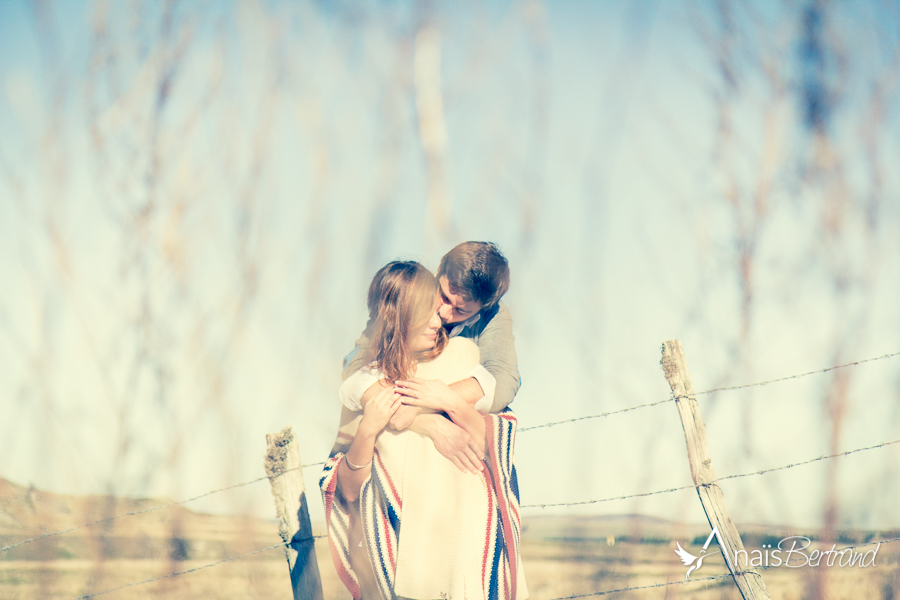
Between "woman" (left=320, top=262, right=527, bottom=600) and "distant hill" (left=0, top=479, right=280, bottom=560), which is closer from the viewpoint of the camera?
"woman" (left=320, top=262, right=527, bottom=600)

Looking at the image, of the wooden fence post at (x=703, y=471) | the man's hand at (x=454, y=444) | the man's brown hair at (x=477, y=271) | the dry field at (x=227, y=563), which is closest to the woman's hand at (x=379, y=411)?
the man's hand at (x=454, y=444)

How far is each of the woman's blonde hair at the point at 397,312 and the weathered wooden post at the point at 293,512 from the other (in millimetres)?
756

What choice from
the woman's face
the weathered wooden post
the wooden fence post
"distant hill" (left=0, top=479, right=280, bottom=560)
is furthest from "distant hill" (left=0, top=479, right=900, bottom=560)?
the woman's face

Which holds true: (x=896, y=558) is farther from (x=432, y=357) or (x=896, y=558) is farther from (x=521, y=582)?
(x=432, y=357)

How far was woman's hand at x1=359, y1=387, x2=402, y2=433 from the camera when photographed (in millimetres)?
1572

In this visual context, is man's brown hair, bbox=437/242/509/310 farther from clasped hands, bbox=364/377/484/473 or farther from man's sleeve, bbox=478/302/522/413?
clasped hands, bbox=364/377/484/473

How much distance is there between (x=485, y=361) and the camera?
1.87 metres

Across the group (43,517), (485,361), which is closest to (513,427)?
(485,361)

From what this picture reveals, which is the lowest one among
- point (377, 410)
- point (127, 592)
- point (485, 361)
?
point (127, 592)

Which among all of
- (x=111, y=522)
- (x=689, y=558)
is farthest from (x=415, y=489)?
(x=111, y=522)

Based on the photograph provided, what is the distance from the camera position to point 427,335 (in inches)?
69.1

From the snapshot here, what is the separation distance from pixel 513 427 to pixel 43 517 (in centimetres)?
335

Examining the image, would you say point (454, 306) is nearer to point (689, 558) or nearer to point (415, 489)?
point (415, 489)

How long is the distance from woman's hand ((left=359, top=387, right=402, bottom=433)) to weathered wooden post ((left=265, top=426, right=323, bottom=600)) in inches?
29.1
